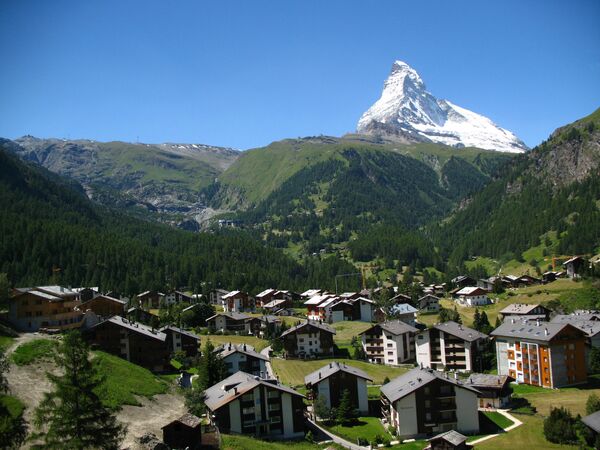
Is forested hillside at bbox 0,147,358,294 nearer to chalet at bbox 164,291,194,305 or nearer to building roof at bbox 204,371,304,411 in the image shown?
chalet at bbox 164,291,194,305

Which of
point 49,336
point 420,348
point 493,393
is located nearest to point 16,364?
point 49,336

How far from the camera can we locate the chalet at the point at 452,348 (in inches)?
3415

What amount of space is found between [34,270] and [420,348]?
96.2 meters

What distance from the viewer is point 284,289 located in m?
168

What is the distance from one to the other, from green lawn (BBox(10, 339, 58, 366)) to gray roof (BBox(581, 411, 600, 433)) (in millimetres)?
50937

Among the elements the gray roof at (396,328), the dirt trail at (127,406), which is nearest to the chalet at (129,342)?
the dirt trail at (127,406)

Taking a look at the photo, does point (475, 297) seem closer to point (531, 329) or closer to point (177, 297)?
point (531, 329)

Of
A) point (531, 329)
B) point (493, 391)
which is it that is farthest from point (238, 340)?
point (493, 391)

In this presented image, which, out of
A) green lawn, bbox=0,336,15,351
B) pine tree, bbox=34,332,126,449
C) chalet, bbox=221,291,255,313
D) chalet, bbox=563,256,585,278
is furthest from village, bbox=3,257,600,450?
chalet, bbox=563,256,585,278

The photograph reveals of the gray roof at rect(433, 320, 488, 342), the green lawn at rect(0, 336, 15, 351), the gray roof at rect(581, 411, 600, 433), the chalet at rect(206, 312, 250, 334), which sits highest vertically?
the green lawn at rect(0, 336, 15, 351)

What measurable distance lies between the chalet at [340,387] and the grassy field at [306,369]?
1019 cm

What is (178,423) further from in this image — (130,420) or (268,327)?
(268,327)

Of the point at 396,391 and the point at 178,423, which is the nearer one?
the point at 178,423

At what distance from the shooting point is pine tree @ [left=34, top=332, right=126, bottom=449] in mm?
33750
